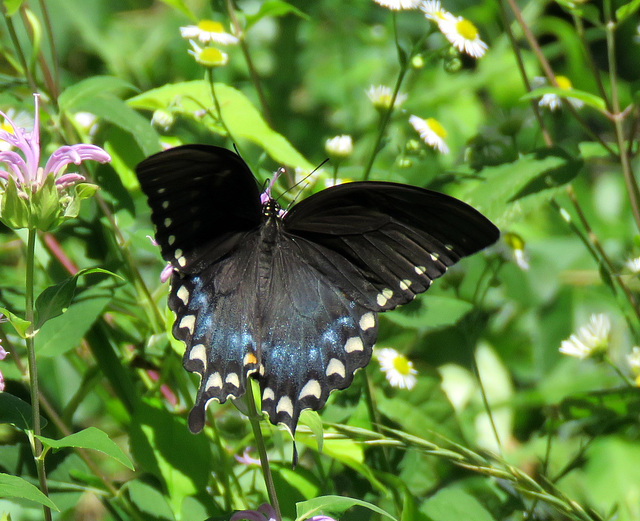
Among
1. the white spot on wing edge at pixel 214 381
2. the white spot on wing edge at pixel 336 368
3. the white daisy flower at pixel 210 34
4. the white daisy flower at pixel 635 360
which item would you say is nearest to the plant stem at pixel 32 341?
the white spot on wing edge at pixel 214 381

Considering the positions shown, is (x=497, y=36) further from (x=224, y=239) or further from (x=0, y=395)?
(x=0, y=395)

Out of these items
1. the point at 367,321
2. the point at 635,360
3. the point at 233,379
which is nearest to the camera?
the point at 233,379

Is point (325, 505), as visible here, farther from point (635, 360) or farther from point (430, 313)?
point (635, 360)

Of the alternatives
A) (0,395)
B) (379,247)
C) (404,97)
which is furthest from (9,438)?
(404,97)

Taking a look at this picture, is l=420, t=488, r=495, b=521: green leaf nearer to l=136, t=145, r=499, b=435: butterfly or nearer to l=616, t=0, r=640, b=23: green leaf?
l=136, t=145, r=499, b=435: butterfly

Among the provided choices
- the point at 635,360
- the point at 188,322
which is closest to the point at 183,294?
the point at 188,322

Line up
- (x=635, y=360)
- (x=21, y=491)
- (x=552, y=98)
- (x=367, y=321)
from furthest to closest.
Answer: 1. (x=552, y=98)
2. (x=635, y=360)
3. (x=367, y=321)
4. (x=21, y=491)
